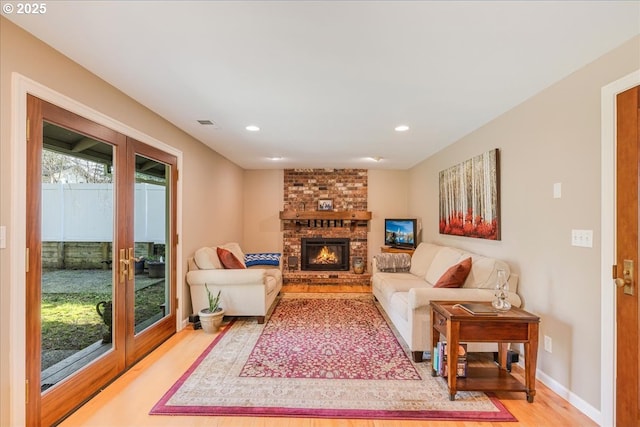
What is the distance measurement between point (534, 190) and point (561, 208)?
0.34 metres

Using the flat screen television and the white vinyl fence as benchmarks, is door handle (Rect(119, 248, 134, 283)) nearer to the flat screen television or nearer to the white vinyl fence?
the white vinyl fence

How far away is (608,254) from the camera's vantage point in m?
1.85

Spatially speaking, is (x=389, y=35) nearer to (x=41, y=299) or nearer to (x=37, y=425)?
(x=41, y=299)

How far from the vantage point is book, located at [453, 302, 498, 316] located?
7.03ft

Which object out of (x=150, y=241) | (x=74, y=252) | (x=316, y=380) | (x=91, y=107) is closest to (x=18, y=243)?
(x=74, y=252)

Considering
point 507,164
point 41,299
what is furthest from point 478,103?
point 41,299

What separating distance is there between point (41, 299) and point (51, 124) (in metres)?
1.09

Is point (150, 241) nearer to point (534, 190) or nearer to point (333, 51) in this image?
point (333, 51)

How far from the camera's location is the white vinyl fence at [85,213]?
1897mm

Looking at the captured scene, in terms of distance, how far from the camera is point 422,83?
7.45 feet

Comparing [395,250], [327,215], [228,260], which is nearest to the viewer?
[228,260]

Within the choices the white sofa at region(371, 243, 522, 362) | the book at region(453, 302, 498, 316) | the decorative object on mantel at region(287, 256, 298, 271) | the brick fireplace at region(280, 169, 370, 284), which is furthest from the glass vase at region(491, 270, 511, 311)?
the decorative object on mantel at region(287, 256, 298, 271)

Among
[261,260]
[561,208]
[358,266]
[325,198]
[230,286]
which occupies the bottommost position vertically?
[358,266]

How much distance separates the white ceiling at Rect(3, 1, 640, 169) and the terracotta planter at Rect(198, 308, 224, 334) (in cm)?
216
